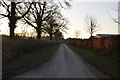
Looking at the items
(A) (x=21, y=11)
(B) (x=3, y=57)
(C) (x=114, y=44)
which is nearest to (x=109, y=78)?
(B) (x=3, y=57)

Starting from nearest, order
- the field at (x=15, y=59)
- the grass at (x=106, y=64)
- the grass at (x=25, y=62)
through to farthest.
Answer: the field at (x=15, y=59) → the grass at (x=106, y=64) → the grass at (x=25, y=62)

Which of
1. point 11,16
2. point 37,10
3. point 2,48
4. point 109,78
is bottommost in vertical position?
point 109,78

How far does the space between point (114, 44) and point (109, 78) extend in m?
13.1

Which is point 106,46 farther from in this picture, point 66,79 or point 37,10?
point 37,10

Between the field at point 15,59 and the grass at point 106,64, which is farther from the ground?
the field at point 15,59

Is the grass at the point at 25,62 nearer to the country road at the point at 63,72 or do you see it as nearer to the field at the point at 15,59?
the field at the point at 15,59

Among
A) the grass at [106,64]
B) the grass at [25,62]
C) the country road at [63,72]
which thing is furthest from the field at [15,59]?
the grass at [106,64]

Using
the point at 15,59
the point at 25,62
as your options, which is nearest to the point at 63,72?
the point at 25,62

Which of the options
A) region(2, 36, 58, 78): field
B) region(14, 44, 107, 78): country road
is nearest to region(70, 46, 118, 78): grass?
region(14, 44, 107, 78): country road

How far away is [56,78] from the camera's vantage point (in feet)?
37.6

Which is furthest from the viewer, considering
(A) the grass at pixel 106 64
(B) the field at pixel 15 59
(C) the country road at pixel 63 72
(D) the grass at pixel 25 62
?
(D) the grass at pixel 25 62

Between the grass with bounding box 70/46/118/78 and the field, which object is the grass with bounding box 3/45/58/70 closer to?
the field

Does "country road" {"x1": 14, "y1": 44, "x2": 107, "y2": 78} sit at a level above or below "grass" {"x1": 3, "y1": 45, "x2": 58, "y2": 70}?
below

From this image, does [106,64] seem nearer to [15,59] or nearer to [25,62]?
[25,62]
